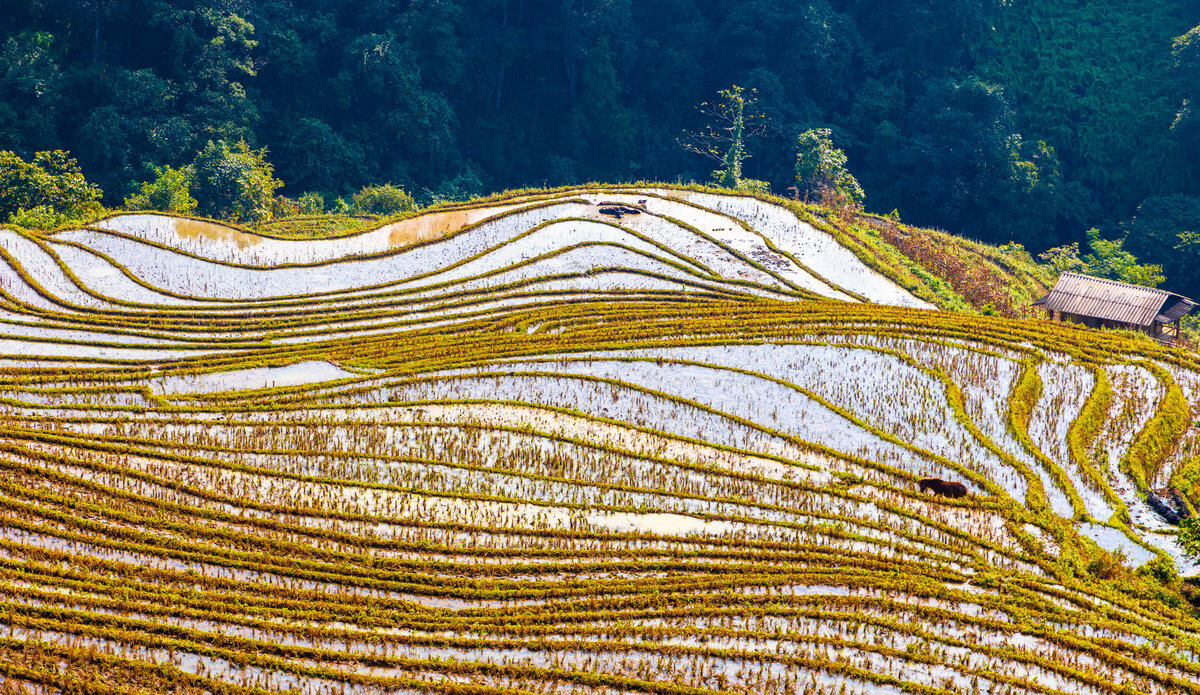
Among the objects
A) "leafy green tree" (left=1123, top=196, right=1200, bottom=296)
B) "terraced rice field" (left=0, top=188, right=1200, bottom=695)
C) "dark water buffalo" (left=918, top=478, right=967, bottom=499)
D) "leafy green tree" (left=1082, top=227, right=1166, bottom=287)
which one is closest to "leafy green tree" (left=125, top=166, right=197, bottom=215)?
"terraced rice field" (left=0, top=188, right=1200, bottom=695)

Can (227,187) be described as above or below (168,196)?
above

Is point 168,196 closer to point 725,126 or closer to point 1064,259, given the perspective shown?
point 725,126

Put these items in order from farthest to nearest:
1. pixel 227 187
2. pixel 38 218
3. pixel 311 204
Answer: pixel 311 204, pixel 227 187, pixel 38 218

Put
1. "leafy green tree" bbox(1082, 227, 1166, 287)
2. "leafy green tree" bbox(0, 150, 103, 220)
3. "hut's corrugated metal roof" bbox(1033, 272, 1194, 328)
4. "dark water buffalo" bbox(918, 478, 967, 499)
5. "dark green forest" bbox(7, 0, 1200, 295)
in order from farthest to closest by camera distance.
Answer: "dark green forest" bbox(7, 0, 1200, 295) → "leafy green tree" bbox(1082, 227, 1166, 287) → "leafy green tree" bbox(0, 150, 103, 220) → "hut's corrugated metal roof" bbox(1033, 272, 1194, 328) → "dark water buffalo" bbox(918, 478, 967, 499)

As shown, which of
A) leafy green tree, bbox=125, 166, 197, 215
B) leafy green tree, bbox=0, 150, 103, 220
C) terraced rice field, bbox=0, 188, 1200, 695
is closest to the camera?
terraced rice field, bbox=0, 188, 1200, 695

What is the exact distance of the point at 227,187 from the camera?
2644 cm

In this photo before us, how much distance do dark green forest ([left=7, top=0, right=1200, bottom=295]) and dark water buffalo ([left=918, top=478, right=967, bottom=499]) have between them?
23.2 m

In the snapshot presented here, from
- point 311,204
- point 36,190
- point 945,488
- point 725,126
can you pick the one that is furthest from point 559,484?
point 725,126

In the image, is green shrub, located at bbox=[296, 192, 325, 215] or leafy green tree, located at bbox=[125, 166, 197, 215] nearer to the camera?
leafy green tree, located at bbox=[125, 166, 197, 215]

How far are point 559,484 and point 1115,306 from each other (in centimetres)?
1424

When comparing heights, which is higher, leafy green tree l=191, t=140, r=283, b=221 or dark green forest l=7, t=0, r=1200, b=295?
dark green forest l=7, t=0, r=1200, b=295

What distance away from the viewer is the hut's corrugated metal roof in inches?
802

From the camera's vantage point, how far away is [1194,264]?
3092 cm

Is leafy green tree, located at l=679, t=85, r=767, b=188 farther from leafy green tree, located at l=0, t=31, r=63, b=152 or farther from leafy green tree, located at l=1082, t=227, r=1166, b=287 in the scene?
leafy green tree, located at l=0, t=31, r=63, b=152
